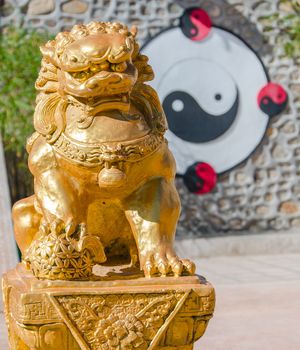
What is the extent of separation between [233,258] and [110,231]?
146 inches

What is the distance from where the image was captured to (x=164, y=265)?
2.13 m

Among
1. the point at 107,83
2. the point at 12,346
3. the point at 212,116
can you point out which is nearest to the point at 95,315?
the point at 12,346

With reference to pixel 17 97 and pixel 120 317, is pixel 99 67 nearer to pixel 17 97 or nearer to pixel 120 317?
pixel 120 317

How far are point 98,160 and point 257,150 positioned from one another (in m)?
4.35

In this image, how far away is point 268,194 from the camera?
6398 millimetres

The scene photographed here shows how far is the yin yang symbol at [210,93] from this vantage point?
6227 millimetres

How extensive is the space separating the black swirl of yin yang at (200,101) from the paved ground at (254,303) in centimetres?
106

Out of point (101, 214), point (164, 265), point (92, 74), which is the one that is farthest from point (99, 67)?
point (164, 265)

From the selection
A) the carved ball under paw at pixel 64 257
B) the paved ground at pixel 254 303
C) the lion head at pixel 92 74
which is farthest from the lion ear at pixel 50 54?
the paved ground at pixel 254 303

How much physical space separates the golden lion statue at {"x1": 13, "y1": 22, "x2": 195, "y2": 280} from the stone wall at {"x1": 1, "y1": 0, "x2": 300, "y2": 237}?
399cm

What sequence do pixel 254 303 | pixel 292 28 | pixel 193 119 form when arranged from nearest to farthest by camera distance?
pixel 254 303, pixel 193 119, pixel 292 28

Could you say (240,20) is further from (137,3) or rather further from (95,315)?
(95,315)

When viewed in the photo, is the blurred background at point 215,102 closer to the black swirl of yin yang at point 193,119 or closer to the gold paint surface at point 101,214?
the black swirl of yin yang at point 193,119

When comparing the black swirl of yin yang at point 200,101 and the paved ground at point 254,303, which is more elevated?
the black swirl of yin yang at point 200,101
